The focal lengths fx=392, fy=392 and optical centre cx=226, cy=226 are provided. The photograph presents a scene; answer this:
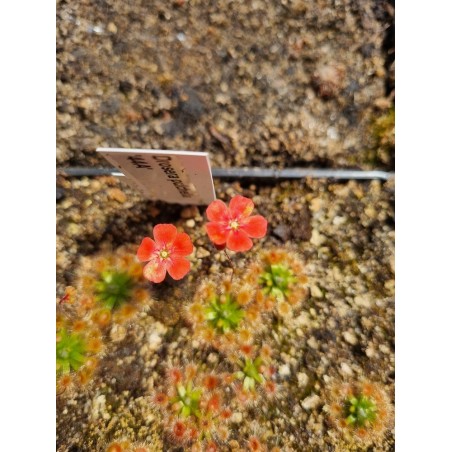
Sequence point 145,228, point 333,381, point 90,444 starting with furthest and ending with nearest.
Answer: point 145,228 < point 333,381 < point 90,444

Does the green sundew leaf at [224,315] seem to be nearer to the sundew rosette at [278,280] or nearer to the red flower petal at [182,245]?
the sundew rosette at [278,280]

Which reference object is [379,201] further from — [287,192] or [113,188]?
[113,188]

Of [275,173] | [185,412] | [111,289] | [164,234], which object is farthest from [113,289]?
[275,173]

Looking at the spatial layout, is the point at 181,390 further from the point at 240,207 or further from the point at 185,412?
the point at 240,207

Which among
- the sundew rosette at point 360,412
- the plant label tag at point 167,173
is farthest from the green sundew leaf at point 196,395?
the plant label tag at point 167,173

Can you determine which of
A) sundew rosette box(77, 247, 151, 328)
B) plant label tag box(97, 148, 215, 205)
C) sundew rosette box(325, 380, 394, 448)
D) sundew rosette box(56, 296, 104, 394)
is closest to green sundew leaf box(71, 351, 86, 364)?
sundew rosette box(56, 296, 104, 394)

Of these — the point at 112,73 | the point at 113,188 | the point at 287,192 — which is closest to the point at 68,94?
the point at 112,73

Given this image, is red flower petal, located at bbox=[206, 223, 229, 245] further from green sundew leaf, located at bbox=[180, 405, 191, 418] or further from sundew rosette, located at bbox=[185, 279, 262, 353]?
green sundew leaf, located at bbox=[180, 405, 191, 418]
